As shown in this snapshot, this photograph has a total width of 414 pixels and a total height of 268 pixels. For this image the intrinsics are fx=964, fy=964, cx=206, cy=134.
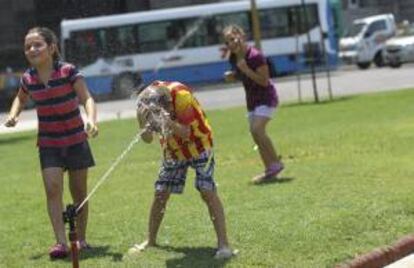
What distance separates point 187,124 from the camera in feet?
22.6

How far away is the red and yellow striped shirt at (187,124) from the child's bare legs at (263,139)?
3691mm

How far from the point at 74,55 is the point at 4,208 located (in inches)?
1127

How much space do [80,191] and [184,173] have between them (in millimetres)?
898

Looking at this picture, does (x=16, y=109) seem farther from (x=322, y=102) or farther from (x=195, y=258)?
(x=322, y=102)

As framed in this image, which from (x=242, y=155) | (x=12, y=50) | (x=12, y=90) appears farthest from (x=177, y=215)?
(x=12, y=50)

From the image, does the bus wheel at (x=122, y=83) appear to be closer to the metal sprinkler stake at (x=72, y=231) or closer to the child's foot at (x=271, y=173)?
the child's foot at (x=271, y=173)

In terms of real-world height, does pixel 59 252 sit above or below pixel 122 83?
above

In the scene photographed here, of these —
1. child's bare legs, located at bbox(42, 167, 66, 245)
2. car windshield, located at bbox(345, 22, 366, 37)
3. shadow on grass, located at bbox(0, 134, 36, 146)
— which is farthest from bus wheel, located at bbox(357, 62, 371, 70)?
child's bare legs, located at bbox(42, 167, 66, 245)

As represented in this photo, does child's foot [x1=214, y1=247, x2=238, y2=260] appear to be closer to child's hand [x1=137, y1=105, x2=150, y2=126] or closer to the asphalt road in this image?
child's hand [x1=137, y1=105, x2=150, y2=126]

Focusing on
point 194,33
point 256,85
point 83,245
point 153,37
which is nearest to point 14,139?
point 256,85

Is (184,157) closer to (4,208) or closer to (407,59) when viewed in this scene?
(4,208)

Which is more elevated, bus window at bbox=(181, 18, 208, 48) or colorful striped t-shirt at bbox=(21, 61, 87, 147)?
colorful striped t-shirt at bbox=(21, 61, 87, 147)

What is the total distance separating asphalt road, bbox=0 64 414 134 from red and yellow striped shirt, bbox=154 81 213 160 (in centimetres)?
1775

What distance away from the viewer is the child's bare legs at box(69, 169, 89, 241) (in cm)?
752
